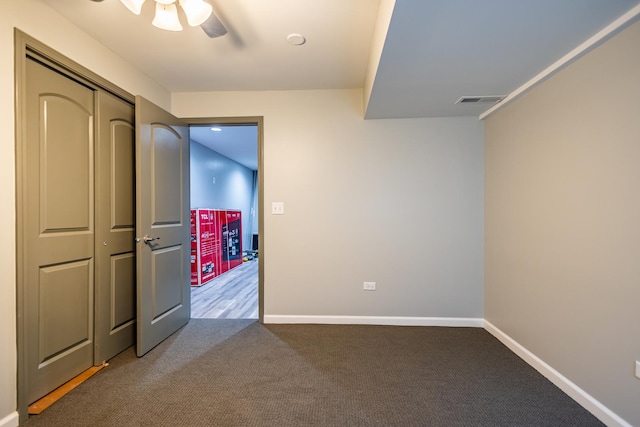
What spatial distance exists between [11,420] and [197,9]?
7.62ft

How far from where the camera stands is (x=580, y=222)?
163 cm

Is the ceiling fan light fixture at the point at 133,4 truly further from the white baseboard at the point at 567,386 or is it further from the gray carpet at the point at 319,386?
the white baseboard at the point at 567,386

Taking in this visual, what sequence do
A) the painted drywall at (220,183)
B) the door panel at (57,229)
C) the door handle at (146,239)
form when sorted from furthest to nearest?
the painted drywall at (220,183), the door handle at (146,239), the door panel at (57,229)

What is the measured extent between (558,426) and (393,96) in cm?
230

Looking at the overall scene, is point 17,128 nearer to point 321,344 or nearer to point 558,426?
point 321,344

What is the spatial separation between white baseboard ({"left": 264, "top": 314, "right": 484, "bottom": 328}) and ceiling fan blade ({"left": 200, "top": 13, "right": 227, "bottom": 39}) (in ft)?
7.89

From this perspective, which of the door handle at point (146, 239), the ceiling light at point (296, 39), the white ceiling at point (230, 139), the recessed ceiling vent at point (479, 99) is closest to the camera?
the ceiling light at point (296, 39)

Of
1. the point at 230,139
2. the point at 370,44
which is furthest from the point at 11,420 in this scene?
the point at 230,139

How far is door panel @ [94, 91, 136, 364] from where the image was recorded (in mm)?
1997

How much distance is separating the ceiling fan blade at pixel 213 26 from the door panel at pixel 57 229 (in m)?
1.03

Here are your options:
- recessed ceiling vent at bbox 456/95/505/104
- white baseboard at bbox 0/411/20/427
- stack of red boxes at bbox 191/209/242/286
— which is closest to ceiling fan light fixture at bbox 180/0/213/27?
recessed ceiling vent at bbox 456/95/505/104

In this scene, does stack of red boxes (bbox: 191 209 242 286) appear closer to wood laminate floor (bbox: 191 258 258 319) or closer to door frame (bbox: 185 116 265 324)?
wood laminate floor (bbox: 191 258 258 319)

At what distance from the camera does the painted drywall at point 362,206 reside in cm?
270

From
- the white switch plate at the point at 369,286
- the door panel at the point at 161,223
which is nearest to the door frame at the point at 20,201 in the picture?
the door panel at the point at 161,223
